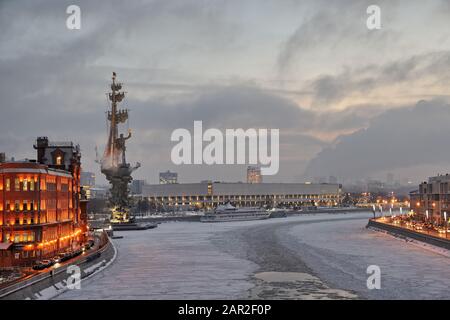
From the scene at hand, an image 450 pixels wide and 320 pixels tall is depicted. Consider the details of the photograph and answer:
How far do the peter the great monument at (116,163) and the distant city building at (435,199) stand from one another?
6032 cm

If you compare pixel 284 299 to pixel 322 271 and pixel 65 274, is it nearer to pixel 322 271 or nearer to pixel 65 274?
pixel 322 271

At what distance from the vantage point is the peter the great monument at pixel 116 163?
115 metres

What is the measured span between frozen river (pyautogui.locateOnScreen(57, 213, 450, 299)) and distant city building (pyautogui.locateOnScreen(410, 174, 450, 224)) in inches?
895

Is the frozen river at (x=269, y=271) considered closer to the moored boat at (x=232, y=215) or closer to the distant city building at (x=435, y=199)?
the distant city building at (x=435, y=199)

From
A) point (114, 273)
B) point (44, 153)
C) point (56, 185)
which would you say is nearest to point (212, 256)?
point (114, 273)

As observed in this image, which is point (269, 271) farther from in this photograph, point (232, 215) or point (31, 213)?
point (232, 215)

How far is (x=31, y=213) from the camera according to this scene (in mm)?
57156

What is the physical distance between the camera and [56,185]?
64.7m

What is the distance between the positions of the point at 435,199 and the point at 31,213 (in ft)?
238

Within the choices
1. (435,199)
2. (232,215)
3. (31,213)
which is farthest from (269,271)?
(232,215)

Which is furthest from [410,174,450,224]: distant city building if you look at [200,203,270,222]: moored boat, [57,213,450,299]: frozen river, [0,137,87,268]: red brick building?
[0,137,87,268]: red brick building

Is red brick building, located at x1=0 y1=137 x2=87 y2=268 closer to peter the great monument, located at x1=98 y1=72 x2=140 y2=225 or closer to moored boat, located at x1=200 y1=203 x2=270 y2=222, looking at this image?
peter the great monument, located at x1=98 y1=72 x2=140 y2=225
